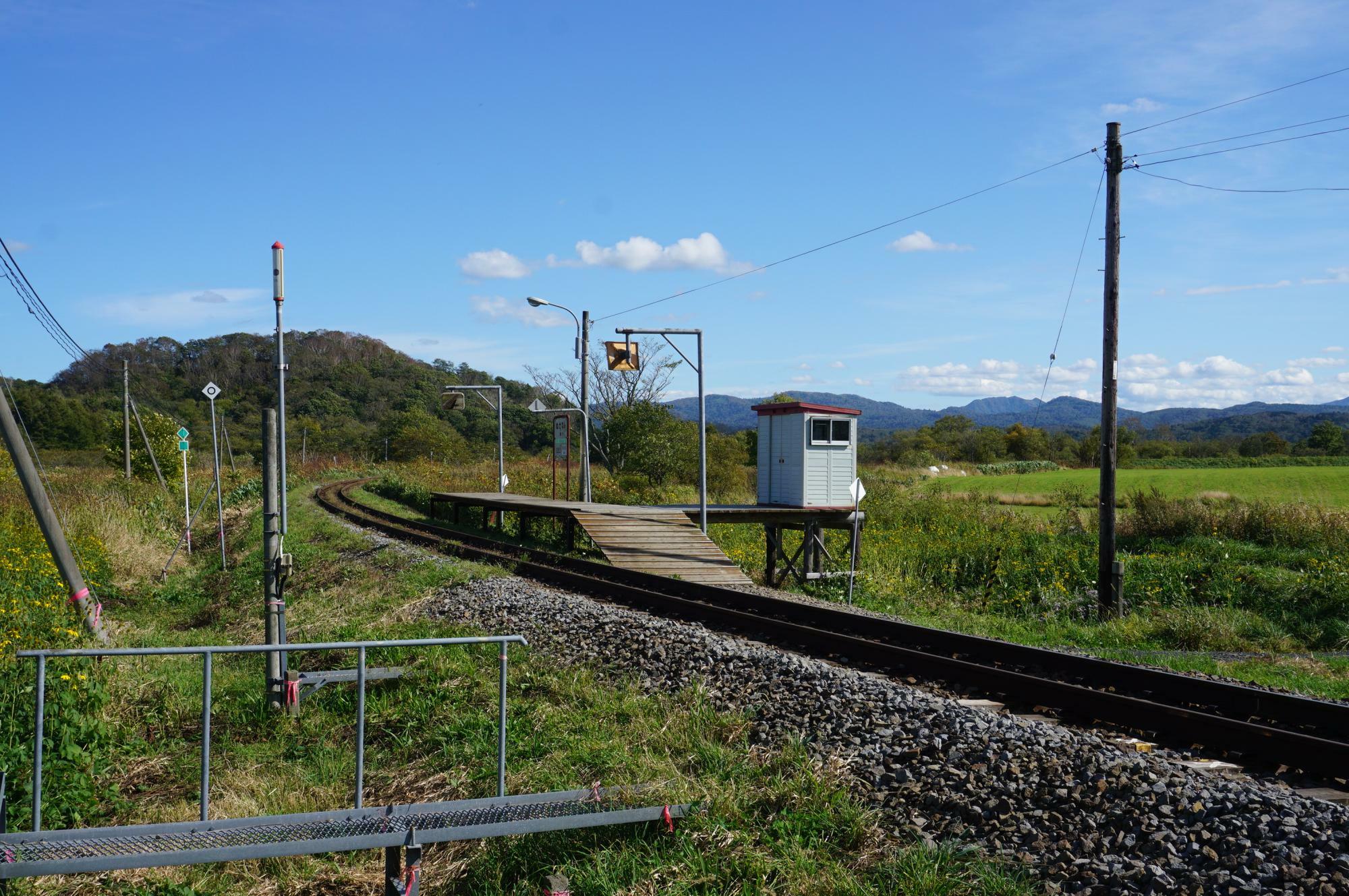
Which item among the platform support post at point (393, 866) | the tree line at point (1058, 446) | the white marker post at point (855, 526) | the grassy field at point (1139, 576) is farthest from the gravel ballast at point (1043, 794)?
the tree line at point (1058, 446)

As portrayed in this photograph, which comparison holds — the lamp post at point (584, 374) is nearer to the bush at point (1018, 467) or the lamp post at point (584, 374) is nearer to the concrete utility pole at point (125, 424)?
the concrete utility pole at point (125, 424)

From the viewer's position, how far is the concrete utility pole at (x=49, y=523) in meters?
8.70

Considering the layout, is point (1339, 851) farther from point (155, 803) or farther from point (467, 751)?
point (155, 803)

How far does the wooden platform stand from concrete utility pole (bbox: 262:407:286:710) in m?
7.69

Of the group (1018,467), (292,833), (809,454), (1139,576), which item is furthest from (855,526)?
(1018,467)

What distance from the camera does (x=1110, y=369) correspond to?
1562cm

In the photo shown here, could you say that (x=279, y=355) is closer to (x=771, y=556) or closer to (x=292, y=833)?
(x=292, y=833)

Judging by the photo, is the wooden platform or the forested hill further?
the forested hill

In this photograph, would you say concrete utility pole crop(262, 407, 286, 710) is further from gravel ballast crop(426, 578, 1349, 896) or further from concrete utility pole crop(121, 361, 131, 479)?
concrete utility pole crop(121, 361, 131, 479)

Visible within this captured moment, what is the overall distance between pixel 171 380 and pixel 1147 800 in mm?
86379

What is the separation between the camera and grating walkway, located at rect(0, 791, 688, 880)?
14.3ft

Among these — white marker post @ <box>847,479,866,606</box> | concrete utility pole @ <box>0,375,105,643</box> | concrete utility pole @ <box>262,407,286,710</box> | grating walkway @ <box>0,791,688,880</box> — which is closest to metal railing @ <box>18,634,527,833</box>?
grating walkway @ <box>0,791,688,880</box>

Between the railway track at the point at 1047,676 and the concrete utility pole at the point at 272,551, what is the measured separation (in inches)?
190

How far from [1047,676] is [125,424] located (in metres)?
36.1
